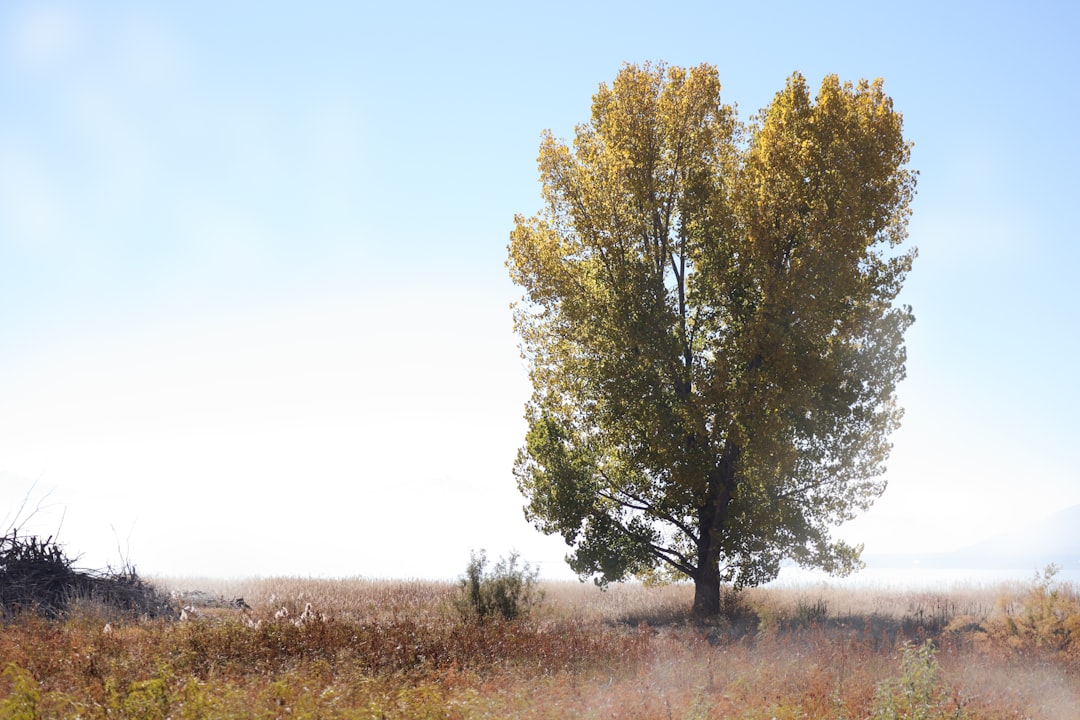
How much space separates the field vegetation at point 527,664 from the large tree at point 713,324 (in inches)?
79.0

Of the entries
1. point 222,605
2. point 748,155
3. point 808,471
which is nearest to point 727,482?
point 808,471

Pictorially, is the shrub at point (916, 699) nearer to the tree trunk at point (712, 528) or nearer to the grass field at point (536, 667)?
the grass field at point (536, 667)

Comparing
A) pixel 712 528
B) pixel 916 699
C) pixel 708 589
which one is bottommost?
pixel 916 699

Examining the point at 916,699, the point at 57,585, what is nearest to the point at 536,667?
the point at 916,699

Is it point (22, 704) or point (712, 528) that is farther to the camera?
point (712, 528)

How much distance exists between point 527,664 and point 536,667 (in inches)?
6.3

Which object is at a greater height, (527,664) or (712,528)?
(712,528)

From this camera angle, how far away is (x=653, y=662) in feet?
42.9

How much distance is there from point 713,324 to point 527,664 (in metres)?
10.2

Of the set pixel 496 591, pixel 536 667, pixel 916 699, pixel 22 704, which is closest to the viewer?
pixel 22 704

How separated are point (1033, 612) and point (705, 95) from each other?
12927mm

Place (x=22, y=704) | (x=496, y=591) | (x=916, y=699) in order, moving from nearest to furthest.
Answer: (x=22, y=704) < (x=916, y=699) < (x=496, y=591)

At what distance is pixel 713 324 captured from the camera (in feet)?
66.1

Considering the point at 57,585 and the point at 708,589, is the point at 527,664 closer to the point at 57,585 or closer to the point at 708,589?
the point at 708,589
